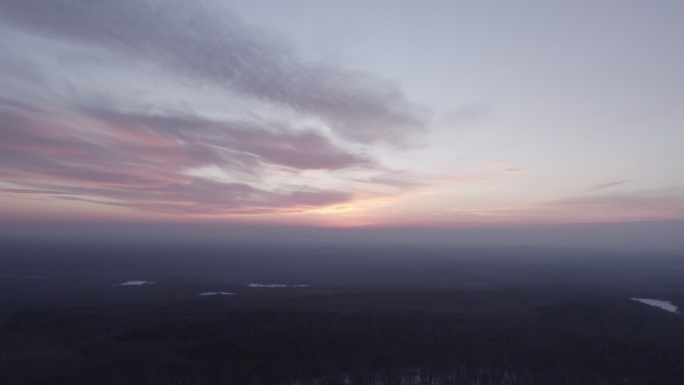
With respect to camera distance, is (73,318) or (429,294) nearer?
(73,318)

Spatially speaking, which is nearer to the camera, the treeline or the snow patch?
the treeline

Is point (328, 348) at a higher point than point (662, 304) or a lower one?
higher

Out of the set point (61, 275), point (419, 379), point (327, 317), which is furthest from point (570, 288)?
point (61, 275)

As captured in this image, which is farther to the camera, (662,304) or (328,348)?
(662,304)

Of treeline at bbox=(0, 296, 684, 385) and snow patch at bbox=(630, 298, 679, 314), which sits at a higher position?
treeline at bbox=(0, 296, 684, 385)

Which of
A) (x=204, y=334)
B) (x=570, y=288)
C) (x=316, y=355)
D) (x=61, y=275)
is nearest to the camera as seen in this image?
(x=316, y=355)

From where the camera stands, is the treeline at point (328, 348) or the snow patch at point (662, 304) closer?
the treeline at point (328, 348)

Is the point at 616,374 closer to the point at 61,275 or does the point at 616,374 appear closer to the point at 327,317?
the point at 327,317

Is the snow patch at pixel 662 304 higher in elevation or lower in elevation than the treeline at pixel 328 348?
lower
